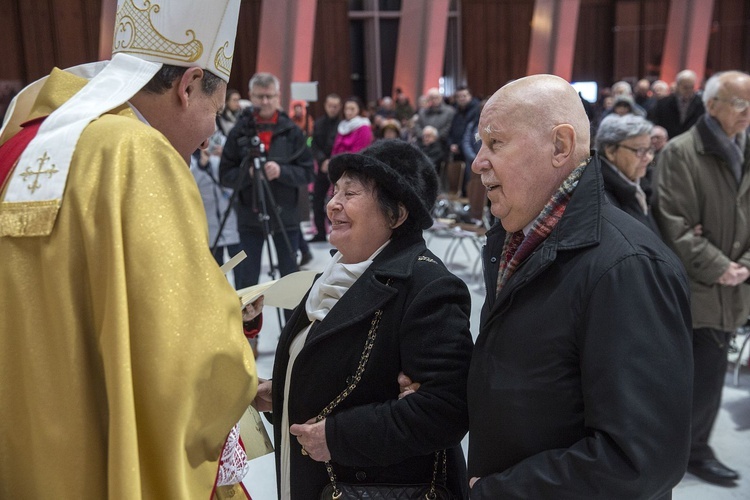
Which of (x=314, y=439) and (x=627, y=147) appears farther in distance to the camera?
(x=627, y=147)

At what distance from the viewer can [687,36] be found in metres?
16.4

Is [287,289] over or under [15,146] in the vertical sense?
under

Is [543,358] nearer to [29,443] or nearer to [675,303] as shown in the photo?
[675,303]

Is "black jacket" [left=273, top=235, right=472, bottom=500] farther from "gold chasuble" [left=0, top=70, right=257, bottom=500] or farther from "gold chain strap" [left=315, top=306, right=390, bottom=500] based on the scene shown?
"gold chasuble" [left=0, top=70, right=257, bottom=500]

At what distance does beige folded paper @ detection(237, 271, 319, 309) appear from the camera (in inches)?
75.9

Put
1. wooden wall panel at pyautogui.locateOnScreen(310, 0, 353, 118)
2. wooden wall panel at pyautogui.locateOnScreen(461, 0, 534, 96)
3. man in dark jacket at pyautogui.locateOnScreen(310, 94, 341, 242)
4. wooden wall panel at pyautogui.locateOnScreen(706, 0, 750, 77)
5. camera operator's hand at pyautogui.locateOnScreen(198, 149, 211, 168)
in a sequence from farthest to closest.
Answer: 1. wooden wall panel at pyautogui.locateOnScreen(706, 0, 750, 77)
2. wooden wall panel at pyautogui.locateOnScreen(461, 0, 534, 96)
3. wooden wall panel at pyautogui.locateOnScreen(310, 0, 353, 118)
4. man in dark jacket at pyautogui.locateOnScreen(310, 94, 341, 242)
5. camera operator's hand at pyautogui.locateOnScreen(198, 149, 211, 168)

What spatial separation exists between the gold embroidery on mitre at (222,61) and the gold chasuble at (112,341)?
0.34 meters

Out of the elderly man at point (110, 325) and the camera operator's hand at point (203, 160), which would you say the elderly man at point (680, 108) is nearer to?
the camera operator's hand at point (203, 160)

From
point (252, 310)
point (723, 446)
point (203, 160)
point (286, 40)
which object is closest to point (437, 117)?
point (203, 160)

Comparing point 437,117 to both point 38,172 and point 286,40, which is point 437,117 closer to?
point 286,40

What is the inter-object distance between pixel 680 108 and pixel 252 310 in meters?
7.39

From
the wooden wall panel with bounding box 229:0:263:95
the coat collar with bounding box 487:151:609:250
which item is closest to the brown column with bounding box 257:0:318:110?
the wooden wall panel with bounding box 229:0:263:95

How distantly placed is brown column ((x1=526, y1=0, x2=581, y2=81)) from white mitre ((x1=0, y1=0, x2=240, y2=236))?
46.3 ft

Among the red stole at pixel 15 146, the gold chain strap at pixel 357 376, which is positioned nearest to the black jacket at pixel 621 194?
the gold chain strap at pixel 357 376
